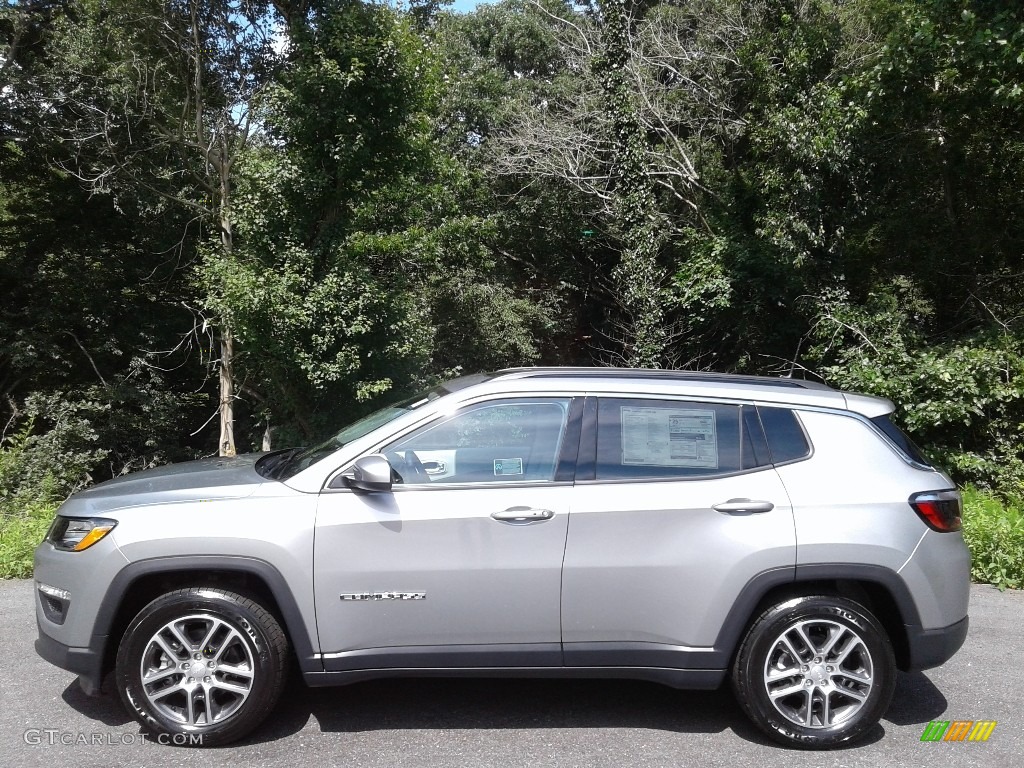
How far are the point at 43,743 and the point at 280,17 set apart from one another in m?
13.6

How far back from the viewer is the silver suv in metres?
3.77

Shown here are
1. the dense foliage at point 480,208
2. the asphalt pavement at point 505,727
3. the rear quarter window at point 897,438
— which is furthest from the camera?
the dense foliage at point 480,208

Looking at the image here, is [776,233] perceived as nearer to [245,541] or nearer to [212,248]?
[212,248]

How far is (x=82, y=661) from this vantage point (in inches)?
150

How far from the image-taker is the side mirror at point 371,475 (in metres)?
3.74

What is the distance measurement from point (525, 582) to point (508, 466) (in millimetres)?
559

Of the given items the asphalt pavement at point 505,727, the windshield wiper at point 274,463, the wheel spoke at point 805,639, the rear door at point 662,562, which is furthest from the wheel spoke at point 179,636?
the wheel spoke at point 805,639

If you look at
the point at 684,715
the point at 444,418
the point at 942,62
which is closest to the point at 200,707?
the point at 444,418

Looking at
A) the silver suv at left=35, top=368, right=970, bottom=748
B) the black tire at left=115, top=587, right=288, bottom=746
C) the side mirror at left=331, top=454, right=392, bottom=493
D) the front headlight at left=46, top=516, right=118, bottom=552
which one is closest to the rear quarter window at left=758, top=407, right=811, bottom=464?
the silver suv at left=35, top=368, right=970, bottom=748

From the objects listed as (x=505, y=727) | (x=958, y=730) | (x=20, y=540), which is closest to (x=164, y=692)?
(x=505, y=727)

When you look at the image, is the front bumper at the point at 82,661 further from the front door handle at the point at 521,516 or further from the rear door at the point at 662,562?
the rear door at the point at 662,562

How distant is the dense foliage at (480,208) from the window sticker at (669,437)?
760 centimetres

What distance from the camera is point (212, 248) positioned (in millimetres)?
15617

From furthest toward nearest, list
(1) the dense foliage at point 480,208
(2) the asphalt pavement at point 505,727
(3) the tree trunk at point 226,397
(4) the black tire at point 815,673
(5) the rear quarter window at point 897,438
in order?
(3) the tree trunk at point 226,397, (1) the dense foliage at point 480,208, (5) the rear quarter window at point 897,438, (4) the black tire at point 815,673, (2) the asphalt pavement at point 505,727
